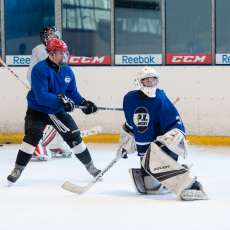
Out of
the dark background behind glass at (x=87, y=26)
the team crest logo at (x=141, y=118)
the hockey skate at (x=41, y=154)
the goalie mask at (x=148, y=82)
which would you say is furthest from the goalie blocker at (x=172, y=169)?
the dark background behind glass at (x=87, y=26)

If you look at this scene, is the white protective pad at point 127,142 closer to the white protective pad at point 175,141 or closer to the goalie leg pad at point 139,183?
the goalie leg pad at point 139,183

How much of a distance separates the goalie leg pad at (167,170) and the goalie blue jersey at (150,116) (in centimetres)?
11

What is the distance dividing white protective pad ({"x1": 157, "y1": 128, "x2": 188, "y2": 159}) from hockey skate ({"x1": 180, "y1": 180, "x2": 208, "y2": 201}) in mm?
181

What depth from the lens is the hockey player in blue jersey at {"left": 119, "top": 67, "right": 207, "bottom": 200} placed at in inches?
151

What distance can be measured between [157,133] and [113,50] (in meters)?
3.18

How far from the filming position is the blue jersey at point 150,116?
392 centimetres

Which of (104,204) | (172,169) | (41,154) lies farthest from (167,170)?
(41,154)

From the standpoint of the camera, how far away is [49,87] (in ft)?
14.3

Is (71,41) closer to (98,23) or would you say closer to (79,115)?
(98,23)

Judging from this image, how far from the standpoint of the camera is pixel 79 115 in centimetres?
691

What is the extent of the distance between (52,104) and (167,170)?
33.1 inches

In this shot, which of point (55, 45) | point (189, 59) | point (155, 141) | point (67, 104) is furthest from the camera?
point (189, 59)

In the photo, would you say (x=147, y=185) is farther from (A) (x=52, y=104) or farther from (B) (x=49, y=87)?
(B) (x=49, y=87)

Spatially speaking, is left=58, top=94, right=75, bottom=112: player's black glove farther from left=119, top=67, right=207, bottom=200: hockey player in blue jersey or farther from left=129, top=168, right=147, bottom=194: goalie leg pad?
left=129, top=168, right=147, bottom=194: goalie leg pad
